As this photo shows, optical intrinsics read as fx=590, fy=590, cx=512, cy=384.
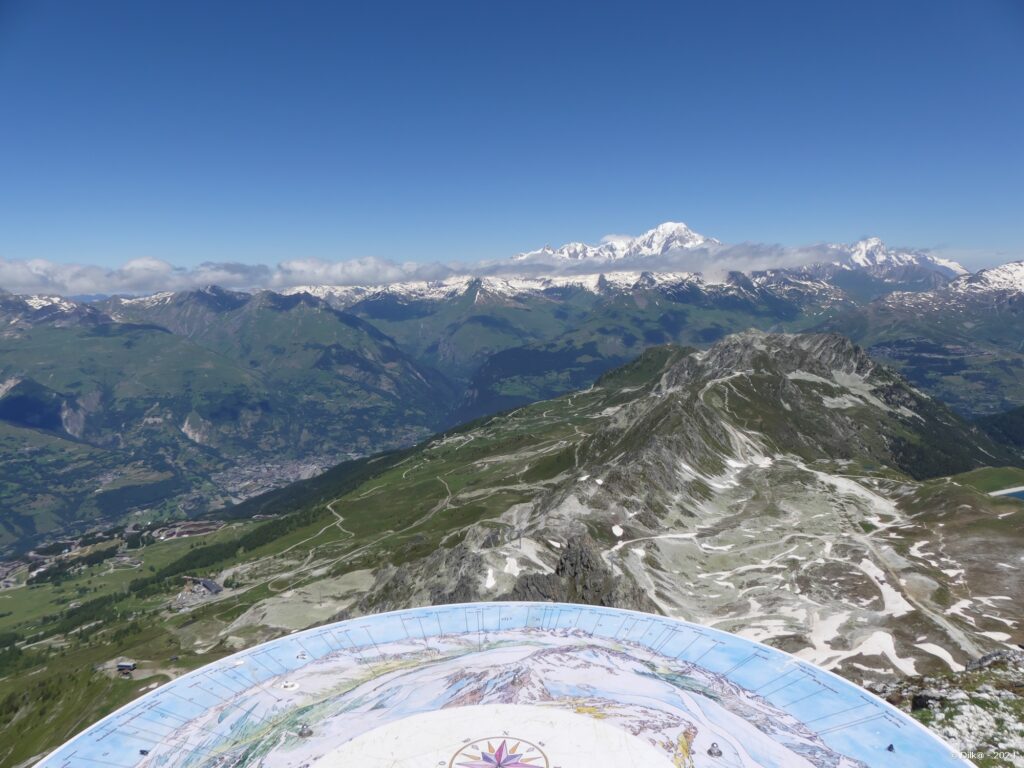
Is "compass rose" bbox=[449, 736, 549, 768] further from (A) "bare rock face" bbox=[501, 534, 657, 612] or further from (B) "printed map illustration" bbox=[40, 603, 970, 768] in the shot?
(A) "bare rock face" bbox=[501, 534, 657, 612]

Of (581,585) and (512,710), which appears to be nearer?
(512,710)

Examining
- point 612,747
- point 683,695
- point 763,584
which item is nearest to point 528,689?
point 612,747

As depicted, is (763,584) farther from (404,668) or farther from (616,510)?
(404,668)

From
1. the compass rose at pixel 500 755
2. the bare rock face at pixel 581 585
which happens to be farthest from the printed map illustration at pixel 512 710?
the bare rock face at pixel 581 585

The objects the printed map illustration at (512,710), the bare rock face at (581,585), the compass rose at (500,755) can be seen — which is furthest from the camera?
the bare rock face at (581,585)

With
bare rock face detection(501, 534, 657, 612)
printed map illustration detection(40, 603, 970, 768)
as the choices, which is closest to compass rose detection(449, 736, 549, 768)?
printed map illustration detection(40, 603, 970, 768)

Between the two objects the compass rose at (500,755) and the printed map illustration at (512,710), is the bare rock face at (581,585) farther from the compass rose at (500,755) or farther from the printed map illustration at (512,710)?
the compass rose at (500,755)

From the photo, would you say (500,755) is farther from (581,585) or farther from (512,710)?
(581,585)

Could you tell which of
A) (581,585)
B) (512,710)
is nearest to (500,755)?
(512,710)
